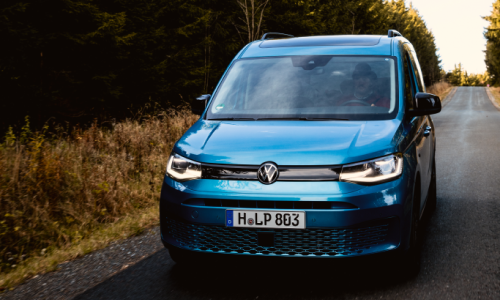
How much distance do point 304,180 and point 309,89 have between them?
56.7 inches

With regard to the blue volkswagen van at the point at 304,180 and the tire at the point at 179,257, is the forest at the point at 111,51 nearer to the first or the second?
the tire at the point at 179,257

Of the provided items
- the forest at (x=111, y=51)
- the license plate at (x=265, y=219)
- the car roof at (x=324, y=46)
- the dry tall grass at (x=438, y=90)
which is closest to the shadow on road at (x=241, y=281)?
the license plate at (x=265, y=219)

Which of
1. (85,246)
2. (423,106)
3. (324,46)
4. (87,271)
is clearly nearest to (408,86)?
(423,106)

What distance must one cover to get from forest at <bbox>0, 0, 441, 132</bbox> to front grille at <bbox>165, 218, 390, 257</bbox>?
10328 mm

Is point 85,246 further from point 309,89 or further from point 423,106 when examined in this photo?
point 423,106

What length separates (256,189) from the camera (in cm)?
339

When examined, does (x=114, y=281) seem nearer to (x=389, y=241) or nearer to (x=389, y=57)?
(x=389, y=241)

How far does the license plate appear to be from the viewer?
3.32m

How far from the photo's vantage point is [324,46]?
5023 mm

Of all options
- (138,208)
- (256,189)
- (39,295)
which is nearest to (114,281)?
(39,295)

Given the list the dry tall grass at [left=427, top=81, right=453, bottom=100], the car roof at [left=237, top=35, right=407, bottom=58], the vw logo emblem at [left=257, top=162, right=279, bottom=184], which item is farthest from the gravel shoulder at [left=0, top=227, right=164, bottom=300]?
the dry tall grass at [left=427, top=81, right=453, bottom=100]

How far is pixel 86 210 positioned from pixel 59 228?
1.70ft

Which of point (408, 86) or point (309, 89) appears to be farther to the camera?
point (408, 86)

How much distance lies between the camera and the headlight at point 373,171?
3.38 metres
